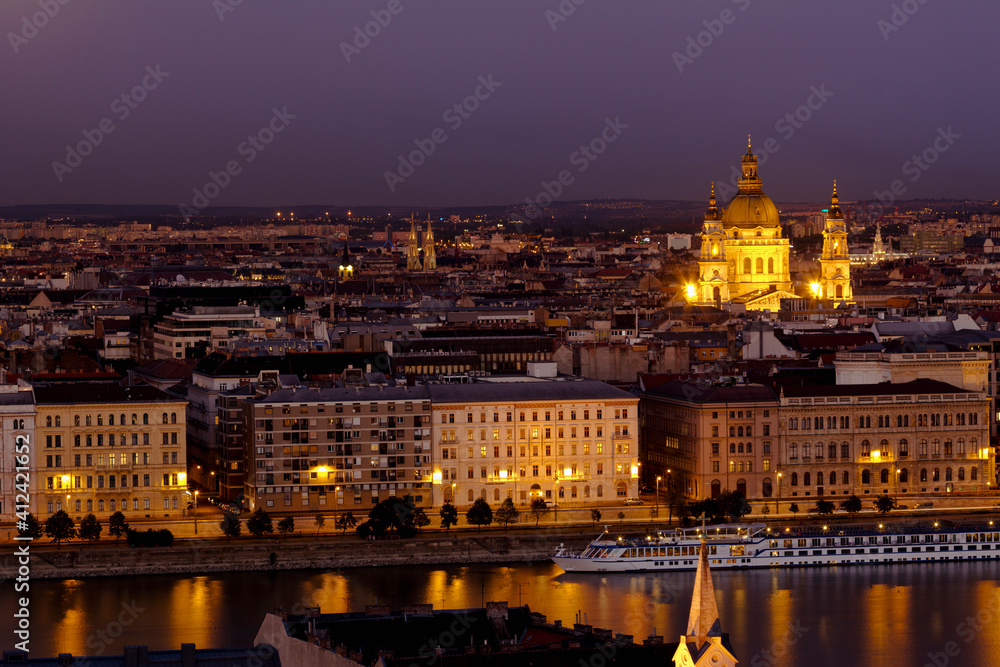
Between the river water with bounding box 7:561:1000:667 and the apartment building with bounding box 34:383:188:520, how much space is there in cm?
317

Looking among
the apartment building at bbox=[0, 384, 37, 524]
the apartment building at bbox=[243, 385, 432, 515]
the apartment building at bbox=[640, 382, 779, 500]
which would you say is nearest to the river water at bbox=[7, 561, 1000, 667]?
the apartment building at bbox=[0, 384, 37, 524]

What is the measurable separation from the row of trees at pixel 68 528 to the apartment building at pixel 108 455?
2.98 ft

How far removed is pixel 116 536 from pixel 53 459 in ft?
6.70

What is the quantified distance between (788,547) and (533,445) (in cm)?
569

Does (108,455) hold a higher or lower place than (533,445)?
lower

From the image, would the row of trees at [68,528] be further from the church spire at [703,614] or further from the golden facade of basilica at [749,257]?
the golden facade of basilica at [749,257]

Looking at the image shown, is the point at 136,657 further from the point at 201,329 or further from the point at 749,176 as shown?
the point at 749,176

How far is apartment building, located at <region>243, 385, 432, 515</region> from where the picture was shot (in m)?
45.8

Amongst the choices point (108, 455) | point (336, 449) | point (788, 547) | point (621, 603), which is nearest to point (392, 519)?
point (336, 449)

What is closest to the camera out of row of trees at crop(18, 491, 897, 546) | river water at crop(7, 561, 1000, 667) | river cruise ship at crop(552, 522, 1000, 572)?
river water at crop(7, 561, 1000, 667)

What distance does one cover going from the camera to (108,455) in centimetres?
4506

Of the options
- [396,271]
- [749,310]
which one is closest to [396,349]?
[749,310]

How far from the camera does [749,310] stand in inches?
3302

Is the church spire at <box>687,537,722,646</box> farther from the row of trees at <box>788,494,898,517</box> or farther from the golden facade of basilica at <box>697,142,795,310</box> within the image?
the golden facade of basilica at <box>697,142,795,310</box>
